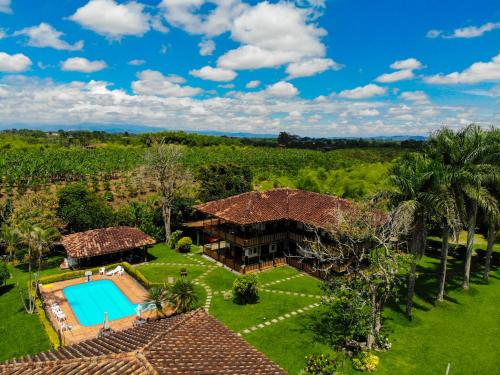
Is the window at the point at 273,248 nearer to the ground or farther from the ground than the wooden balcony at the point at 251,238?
nearer to the ground

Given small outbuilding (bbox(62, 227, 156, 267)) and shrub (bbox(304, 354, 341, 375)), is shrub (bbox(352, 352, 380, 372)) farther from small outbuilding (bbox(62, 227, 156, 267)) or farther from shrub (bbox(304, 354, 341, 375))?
small outbuilding (bbox(62, 227, 156, 267))

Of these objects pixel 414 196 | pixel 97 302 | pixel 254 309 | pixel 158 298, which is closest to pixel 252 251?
pixel 254 309

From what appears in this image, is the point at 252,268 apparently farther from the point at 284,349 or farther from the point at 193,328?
the point at 193,328

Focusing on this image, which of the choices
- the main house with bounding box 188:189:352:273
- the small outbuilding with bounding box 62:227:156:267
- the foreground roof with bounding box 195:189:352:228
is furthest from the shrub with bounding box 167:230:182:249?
the foreground roof with bounding box 195:189:352:228

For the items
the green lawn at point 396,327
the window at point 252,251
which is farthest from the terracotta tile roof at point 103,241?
the window at point 252,251

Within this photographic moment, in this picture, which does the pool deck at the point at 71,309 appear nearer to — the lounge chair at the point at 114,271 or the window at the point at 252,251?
the lounge chair at the point at 114,271
